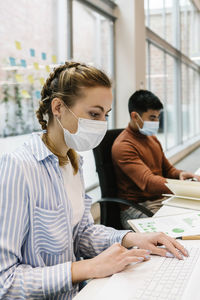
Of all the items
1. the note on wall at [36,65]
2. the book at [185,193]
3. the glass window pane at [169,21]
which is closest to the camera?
the book at [185,193]

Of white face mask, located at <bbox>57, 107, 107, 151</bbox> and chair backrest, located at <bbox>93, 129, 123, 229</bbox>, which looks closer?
white face mask, located at <bbox>57, 107, 107, 151</bbox>

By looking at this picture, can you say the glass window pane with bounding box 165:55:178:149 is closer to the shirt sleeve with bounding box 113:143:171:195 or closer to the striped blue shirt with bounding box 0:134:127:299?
the shirt sleeve with bounding box 113:143:171:195

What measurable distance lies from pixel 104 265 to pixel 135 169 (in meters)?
1.19

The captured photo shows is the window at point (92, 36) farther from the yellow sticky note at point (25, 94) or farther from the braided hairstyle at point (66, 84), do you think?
the braided hairstyle at point (66, 84)

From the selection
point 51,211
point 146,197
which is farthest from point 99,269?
point 146,197

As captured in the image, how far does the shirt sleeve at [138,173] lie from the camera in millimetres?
2023

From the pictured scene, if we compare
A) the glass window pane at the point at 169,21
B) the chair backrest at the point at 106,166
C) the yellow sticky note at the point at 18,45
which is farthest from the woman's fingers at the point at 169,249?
the glass window pane at the point at 169,21

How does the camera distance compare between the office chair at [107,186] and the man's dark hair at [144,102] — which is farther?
the man's dark hair at [144,102]

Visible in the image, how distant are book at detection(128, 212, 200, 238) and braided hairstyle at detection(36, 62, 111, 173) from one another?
16.3 inches

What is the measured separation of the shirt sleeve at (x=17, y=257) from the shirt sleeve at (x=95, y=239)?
0.94 ft

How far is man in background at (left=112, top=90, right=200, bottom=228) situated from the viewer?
2.04 meters

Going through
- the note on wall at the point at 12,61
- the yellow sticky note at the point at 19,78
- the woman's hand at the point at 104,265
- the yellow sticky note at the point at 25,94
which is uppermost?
the note on wall at the point at 12,61

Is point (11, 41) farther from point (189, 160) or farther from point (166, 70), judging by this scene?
point (189, 160)

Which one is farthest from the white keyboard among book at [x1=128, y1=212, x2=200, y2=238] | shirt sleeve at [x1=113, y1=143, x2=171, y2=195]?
shirt sleeve at [x1=113, y1=143, x2=171, y2=195]
